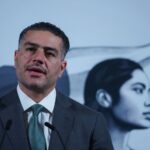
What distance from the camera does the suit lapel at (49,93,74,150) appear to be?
122 centimetres

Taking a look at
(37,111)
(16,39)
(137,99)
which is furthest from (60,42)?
(137,99)

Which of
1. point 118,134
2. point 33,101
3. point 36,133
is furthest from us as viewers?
point 118,134

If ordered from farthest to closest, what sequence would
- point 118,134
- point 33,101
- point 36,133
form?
1. point 118,134
2. point 33,101
3. point 36,133

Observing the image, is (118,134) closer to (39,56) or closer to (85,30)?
(85,30)

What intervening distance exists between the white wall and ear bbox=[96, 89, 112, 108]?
30 centimetres

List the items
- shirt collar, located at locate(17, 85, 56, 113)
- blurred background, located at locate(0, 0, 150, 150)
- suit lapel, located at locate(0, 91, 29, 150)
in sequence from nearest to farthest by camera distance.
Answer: suit lapel, located at locate(0, 91, 29, 150) < shirt collar, located at locate(17, 85, 56, 113) < blurred background, located at locate(0, 0, 150, 150)

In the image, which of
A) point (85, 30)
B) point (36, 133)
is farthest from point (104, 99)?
point (36, 133)

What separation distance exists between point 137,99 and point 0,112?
3.41 ft

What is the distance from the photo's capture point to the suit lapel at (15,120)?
1.18 meters

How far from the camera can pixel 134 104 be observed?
2035 mm

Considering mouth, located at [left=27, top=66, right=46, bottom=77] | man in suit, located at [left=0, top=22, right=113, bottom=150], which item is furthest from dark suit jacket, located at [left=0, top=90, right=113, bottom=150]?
mouth, located at [left=27, top=66, right=46, bottom=77]

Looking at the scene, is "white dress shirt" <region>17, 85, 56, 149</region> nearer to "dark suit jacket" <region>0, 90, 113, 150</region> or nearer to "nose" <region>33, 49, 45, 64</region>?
"dark suit jacket" <region>0, 90, 113, 150</region>

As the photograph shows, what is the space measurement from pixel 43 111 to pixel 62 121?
3.3 inches

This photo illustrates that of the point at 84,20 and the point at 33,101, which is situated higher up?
the point at 84,20
